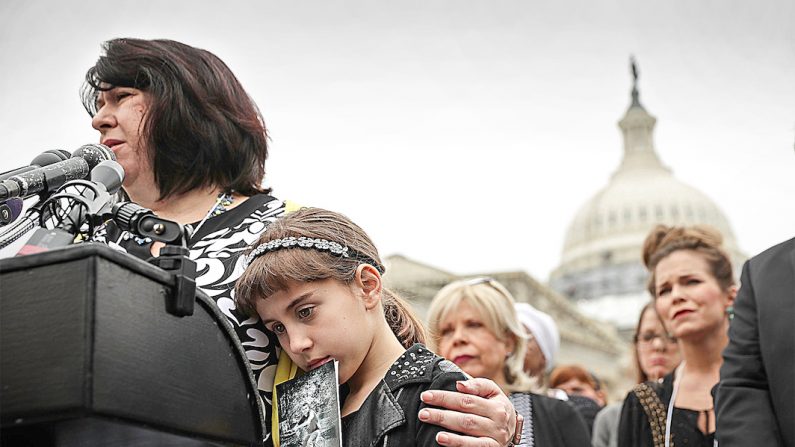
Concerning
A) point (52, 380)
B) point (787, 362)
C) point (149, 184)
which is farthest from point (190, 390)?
point (787, 362)

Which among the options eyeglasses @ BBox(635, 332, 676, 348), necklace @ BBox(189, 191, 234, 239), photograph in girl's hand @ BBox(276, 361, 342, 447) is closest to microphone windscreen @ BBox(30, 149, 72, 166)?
necklace @ BBox(189, 191, 234, 239)

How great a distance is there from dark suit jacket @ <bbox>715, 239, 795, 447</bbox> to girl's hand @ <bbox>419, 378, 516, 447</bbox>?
800 millimetres

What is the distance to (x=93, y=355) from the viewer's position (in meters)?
1.08

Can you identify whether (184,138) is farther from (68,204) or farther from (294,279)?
(68,204)

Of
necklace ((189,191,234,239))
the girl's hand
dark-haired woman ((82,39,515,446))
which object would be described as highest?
dark-haired woman ((82,39,515,446))

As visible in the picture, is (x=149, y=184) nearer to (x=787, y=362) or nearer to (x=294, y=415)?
(x=294, y=415)

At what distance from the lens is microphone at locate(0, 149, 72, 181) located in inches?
62.9

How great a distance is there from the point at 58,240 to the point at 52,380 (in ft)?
1.08

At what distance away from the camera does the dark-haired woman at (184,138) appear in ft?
7.14

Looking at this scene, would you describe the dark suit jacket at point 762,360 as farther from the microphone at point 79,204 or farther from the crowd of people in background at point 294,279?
the microphone at point 79,204

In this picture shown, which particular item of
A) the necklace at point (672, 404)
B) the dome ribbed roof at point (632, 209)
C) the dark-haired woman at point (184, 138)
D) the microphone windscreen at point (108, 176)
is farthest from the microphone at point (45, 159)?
the dome ribbed roof at point (632, 209)

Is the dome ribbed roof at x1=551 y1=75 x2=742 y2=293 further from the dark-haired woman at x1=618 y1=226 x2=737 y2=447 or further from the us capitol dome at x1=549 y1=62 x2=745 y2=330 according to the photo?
the dark-haired woman at x1=618 y1=226 x2=737 y2=447

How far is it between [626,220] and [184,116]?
71.6 m

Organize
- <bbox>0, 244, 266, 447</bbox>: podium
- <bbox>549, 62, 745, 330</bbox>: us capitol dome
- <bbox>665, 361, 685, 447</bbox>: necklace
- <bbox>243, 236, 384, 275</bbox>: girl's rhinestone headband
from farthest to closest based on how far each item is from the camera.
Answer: <bbox>549, 62, 745, 330</bbox>: us capitol dome < <bbox>665, 361, 685, 447</bbox>: necklace < <bbox>243, 236, 384, 275</bbox>: girl's rhinestone headband < <bbox>0, 244, 266, 447</bbox>: podium
